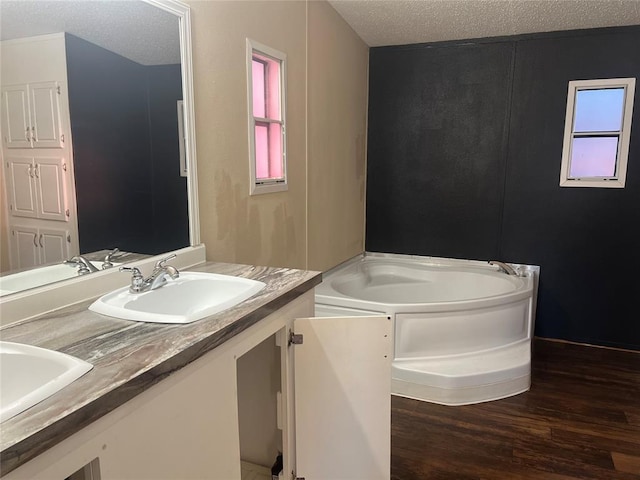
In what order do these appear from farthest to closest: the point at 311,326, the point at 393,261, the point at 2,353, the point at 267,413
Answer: the point at 393,261, the point at 267,413, the point at 311,326, the point at 2,353

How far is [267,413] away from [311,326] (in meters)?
0.44

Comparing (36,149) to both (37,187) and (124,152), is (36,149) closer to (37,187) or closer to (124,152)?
(37,187)

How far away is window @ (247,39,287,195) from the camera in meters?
2.32

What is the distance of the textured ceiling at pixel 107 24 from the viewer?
4.16 feet

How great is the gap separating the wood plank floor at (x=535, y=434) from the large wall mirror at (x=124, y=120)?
4.82ft

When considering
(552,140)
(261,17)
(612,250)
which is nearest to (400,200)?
(552,140)

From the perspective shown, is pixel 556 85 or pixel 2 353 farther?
pixel 556 85

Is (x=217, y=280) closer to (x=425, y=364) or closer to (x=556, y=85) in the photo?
(x=425, y=364)

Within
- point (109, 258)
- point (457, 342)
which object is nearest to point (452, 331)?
point (457, 342)

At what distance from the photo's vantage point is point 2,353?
1037 mm

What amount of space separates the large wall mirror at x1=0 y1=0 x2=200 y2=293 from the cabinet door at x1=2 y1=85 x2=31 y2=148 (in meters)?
0.01

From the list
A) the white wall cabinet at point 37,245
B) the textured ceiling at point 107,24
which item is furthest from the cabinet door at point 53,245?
the textured ceiling at point 107,24

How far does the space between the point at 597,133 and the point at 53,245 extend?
3.51 meters

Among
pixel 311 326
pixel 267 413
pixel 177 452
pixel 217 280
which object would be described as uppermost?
pixel 217 280
